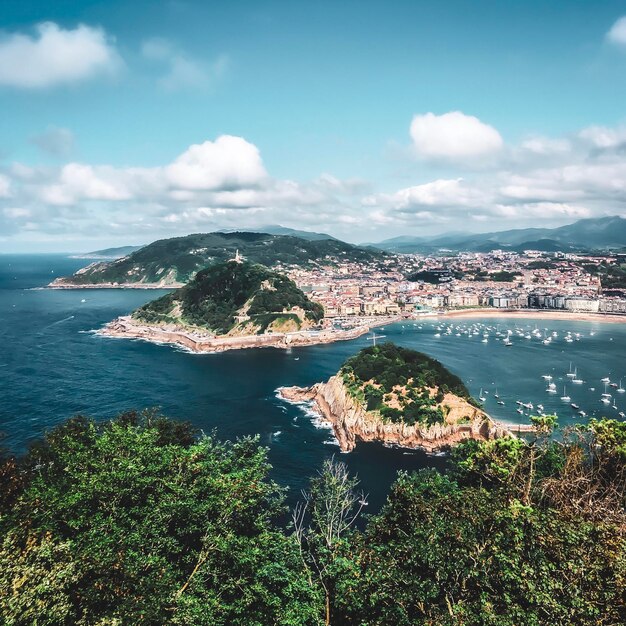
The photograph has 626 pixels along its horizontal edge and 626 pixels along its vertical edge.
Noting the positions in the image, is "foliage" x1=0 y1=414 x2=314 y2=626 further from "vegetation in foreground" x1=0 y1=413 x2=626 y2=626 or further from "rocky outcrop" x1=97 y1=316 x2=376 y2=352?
"rocky outcrop" x1=97 y1=316 x2=376 y2=352

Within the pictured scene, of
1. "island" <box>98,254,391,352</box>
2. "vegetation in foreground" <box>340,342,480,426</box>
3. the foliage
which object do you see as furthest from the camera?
"island" <box>98,254,391,352</box>

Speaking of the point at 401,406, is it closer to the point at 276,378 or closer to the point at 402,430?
the point at 402,430

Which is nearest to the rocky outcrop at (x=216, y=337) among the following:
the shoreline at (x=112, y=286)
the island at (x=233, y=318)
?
the island at (x=233, y=318)

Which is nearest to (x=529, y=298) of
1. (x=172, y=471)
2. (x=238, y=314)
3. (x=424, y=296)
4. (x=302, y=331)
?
(x=424, y=296)

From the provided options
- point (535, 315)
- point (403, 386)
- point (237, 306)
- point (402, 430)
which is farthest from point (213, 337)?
point (535, 315)

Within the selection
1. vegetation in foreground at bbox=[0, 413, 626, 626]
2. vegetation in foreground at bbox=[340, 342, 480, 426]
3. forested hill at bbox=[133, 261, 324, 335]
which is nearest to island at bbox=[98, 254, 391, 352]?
forested hill at bbox=[133, 261, 324, 335]

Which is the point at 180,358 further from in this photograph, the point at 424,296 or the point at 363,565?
the point at 424,296
